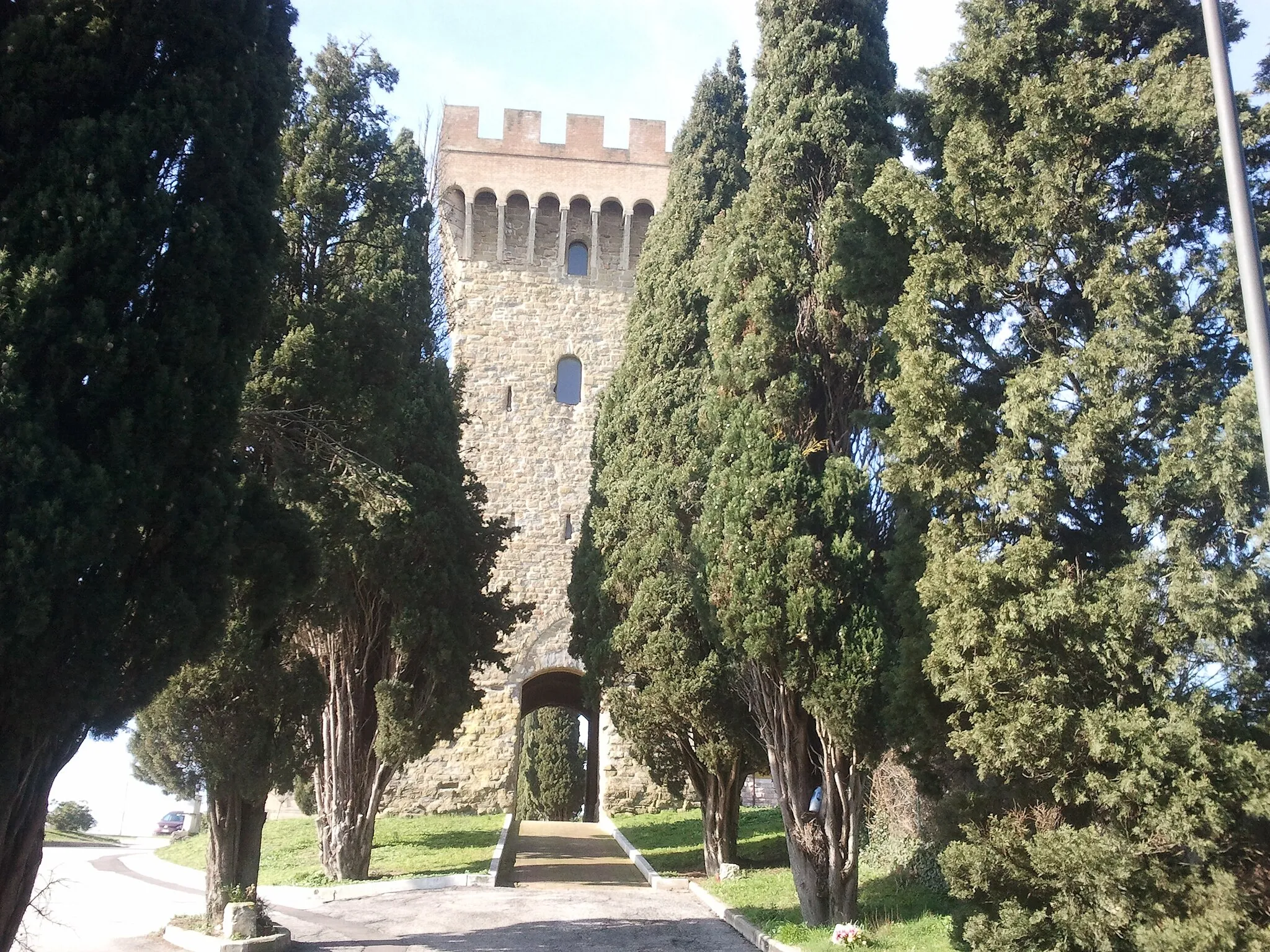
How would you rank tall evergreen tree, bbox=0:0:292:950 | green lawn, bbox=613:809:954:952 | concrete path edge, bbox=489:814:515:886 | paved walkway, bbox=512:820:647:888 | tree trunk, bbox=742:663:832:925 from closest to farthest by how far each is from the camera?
tall evergreen tree, bbox=0:0:292:950 < green lawn, bbox=613:809:954:952 < tree trunk, bbox=742:663:832:925 < concrete path edge, bbox=489:814:515:886 < paved walkway, bbox=512:820:647:888

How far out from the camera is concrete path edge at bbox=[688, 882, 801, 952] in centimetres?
777

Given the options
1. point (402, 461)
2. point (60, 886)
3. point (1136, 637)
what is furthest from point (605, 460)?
point (1136, 637)

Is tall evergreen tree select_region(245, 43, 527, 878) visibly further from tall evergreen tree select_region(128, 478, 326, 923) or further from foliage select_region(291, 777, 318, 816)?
foliage select_region(291, 777, 318, 816)

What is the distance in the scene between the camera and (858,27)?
10.1 meters

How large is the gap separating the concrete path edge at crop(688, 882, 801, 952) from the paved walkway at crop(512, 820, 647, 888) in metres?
1.43

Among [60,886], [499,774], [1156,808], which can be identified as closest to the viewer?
[1156,808]

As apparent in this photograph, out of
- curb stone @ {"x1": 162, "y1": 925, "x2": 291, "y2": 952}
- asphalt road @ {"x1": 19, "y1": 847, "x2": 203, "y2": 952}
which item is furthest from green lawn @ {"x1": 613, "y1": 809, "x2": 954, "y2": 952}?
asphalt road @ {"x1": 19, "y1": 847, "x2": 203, "y2": 952}

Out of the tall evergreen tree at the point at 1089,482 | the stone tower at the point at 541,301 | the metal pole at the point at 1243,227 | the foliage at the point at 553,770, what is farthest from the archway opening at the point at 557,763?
the metal pole at the point at 1243,227

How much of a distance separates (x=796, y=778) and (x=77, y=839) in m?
21.7

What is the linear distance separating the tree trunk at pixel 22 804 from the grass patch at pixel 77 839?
1863 cm

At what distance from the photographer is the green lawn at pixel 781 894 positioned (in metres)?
7.73

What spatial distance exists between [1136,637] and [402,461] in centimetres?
821

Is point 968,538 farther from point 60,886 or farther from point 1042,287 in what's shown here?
point 60,886

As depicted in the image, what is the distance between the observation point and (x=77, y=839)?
2414cm
